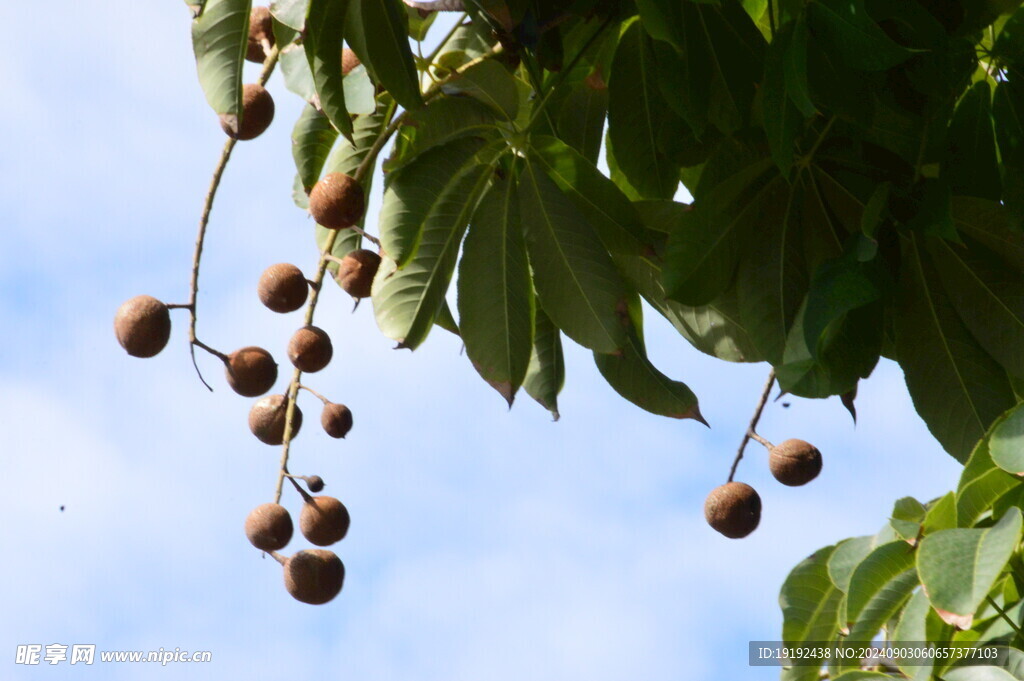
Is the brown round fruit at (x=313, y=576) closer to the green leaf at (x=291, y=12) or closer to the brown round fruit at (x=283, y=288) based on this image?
the brown round fruit at (x=283, y=288)

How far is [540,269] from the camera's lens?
135 cm

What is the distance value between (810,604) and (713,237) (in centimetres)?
60

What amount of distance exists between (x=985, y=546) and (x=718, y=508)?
48cm

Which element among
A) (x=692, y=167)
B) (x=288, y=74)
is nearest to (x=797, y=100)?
(x=692, y=167)

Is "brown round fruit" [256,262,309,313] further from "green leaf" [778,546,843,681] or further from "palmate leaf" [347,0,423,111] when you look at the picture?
"green leaf" [778,546,843,681]

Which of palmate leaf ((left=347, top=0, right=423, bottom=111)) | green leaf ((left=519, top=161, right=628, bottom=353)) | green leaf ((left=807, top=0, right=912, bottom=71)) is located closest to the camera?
green leaf ((left=807, top=0, right=912, bottom=71))

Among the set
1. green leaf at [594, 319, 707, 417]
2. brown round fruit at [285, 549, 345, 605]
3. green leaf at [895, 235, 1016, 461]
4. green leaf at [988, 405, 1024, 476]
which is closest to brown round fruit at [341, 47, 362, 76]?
green leaf at [594, 319, 707, 417]

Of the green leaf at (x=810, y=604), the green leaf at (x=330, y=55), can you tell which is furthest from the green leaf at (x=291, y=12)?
the green leaf at (x=810, y=604)

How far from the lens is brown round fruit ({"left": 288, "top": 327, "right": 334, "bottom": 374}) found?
4.59 ft

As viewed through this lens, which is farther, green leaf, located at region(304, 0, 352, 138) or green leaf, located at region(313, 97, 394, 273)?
green leaf, located at region(313, 97, 394, 273)

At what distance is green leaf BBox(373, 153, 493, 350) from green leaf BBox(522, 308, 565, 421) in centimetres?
23

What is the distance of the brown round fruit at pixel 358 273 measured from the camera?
1415 mm

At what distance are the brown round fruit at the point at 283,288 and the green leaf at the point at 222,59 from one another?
0.24m

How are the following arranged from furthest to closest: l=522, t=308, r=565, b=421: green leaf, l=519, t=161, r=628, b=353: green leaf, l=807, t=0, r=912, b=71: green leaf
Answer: l=522, t=308, r=565, b=421: green leaf < l=519, t=161, r=628, b=353: green leaf < l=807, t=0, r=912, b=71: green leaf
